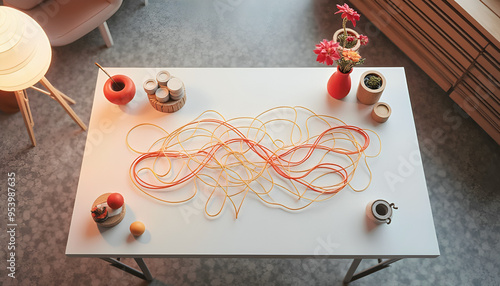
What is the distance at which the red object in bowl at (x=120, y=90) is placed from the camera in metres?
1.97

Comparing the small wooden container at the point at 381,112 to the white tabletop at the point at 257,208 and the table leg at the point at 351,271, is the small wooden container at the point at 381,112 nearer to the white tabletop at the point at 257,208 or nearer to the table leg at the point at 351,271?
the white tabletop at the point at 257,208

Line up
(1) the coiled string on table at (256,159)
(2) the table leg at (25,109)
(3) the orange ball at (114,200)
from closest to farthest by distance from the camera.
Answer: (3) the orange ball at (114,200)
(1) the coiled string on table at (256,159)
(2) the table leg at (25,109)

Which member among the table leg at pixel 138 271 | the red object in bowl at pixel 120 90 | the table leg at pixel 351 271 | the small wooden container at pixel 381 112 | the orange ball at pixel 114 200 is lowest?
the table leg at pixel 138 271

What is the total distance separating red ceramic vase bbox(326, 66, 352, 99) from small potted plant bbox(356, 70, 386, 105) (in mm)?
63

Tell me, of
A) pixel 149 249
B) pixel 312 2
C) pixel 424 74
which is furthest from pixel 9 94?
pixel 424 74

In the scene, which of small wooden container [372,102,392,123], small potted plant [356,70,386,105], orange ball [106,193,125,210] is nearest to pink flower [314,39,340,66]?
small potted plant [356,70,386,105]

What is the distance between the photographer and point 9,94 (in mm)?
2541

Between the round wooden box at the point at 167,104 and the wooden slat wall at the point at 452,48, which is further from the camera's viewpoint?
the wooden slat wall at the point at 452,48

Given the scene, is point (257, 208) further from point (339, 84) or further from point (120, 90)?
point (120, 90)

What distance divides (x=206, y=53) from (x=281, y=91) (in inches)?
39.6

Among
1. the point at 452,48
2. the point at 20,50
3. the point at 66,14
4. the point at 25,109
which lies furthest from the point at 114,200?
the point at 452,48

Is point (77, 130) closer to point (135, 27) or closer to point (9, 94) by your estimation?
point (9, 94)

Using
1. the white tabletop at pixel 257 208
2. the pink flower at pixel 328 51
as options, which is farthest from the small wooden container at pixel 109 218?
the pink flower at pixel 328 51

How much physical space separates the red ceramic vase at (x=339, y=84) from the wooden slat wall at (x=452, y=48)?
0.82 meters
